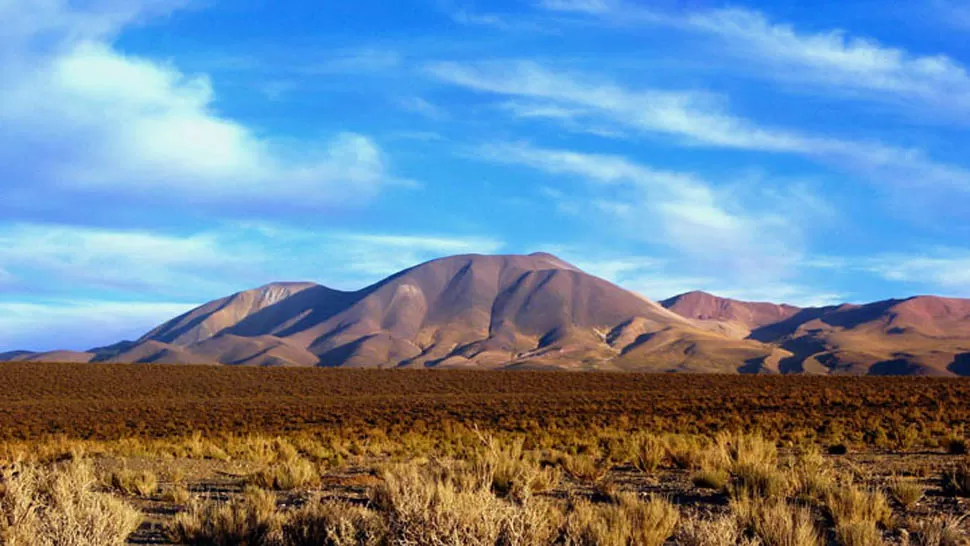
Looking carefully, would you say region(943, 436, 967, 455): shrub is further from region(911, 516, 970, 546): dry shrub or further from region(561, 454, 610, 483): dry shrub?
region(911, 516, 970, 546): dry shrub

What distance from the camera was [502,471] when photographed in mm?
12945

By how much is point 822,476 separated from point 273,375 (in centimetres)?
7475

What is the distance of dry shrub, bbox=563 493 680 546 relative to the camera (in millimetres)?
7707

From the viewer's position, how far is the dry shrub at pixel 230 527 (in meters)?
9.13

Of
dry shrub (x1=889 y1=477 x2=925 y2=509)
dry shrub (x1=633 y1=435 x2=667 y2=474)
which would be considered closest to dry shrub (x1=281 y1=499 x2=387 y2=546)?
dry shrub (x1=889 y1=477 x2=925 y2=509)

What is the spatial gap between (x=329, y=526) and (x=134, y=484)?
22.7ft

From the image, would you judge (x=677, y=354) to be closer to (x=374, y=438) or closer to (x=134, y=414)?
(x=134, y=414)

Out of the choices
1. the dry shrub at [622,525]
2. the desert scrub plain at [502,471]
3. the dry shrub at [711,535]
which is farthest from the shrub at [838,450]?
the dry shrub at [711,535]

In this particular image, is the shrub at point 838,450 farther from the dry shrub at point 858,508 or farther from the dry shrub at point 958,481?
the dry shrub at point 858,508

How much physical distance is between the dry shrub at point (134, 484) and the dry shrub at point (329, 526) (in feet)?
18.1

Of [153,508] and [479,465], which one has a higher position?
[479,465]

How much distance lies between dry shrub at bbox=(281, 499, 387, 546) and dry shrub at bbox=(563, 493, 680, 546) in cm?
181

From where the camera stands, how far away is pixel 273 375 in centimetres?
8188

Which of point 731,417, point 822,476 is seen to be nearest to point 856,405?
point 731,417
